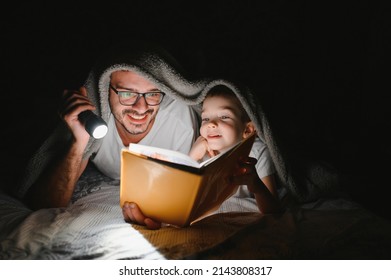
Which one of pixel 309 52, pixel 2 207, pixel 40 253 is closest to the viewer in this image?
pixel 40 253

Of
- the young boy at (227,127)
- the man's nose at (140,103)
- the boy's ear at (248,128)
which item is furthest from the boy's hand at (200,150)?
the man's nose at (140,103)

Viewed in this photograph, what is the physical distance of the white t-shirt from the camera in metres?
1.48

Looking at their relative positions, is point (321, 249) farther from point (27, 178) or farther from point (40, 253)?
point (27, 178)

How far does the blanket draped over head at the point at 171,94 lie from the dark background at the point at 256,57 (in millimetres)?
175

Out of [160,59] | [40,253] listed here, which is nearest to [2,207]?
[40,253]

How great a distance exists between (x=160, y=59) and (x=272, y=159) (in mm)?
562

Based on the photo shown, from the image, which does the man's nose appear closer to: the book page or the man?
the man

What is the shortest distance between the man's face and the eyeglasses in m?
0.01

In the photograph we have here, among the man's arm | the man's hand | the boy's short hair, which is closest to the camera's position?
the man's hand

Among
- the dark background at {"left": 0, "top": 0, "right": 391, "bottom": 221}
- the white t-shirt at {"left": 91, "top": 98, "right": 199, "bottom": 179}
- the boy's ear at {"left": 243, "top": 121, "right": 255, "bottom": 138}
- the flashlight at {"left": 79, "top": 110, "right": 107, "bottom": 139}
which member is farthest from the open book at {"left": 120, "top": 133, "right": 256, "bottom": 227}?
the dark background at {"left": 0, "top": 0, "right": 391, "bottom": 221}

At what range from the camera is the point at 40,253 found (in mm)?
886

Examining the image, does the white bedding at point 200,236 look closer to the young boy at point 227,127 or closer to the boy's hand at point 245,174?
the boy's hand at point 245,174

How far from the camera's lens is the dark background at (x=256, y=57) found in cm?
156

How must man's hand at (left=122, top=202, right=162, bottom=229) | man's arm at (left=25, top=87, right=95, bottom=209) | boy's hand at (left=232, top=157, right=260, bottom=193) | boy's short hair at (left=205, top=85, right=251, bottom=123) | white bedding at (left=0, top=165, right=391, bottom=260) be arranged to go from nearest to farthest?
white bedding at (left=0, top=165, right=391, bottom=260), man's hand at (left=122, top=202, right=162, bottom=229), boy's hand at (left=232, top=157, right=260, bottom=193), man's arm at (left=25, top=87, right=95, bottom=209), boy's short hair at (left=205, top=85, right=251, bottom=123)
